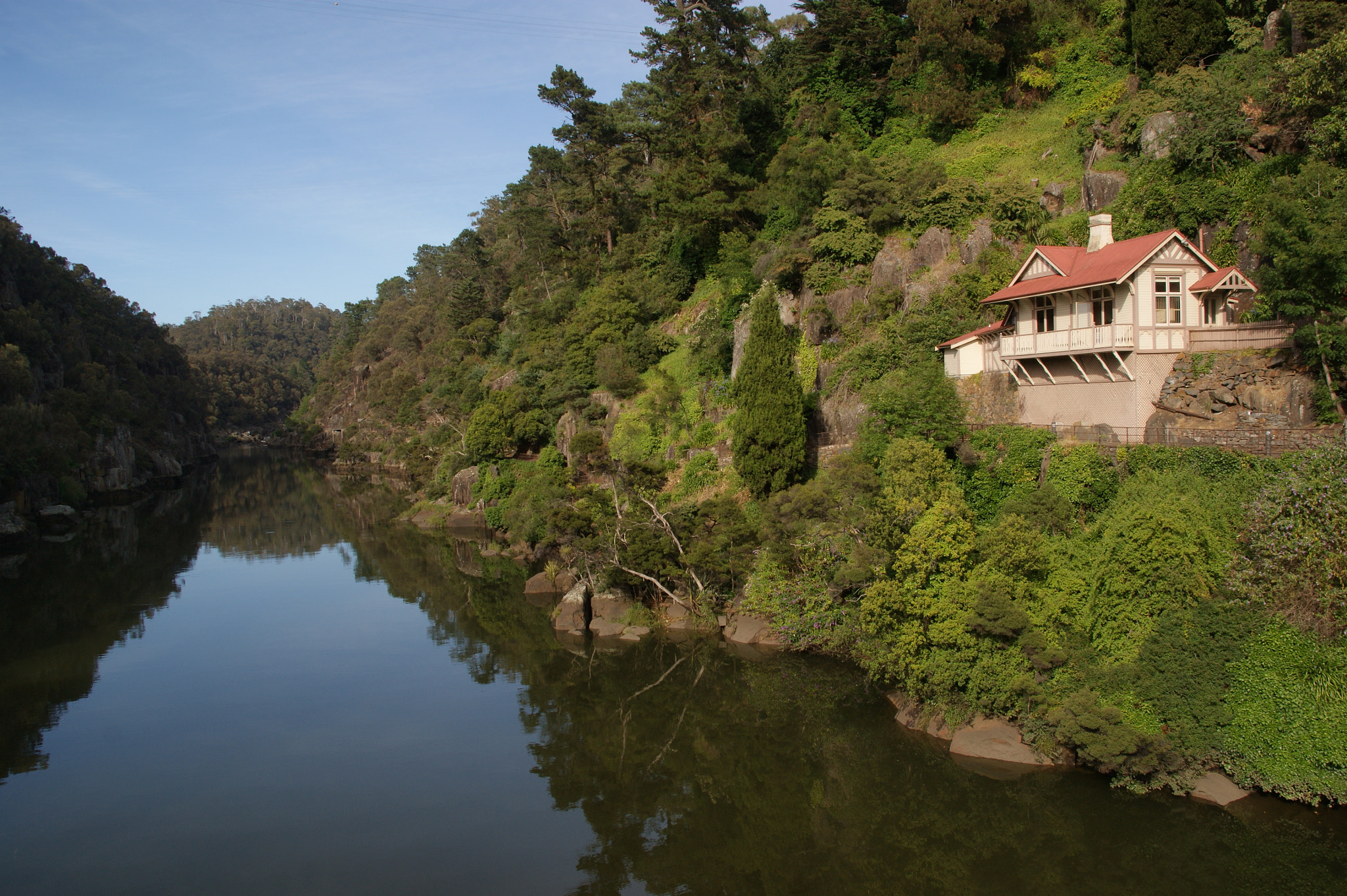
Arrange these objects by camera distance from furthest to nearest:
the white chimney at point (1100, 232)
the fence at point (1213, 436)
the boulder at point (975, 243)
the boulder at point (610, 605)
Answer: the boulder at point (975, 243)
the boulder at point (610, 605)
the white chimney at point (1100, 232)
the fence at point (1213, 436)

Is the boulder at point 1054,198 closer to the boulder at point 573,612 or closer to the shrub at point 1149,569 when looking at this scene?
the shrub at point 1149,569

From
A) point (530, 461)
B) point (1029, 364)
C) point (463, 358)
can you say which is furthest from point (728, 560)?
point (463, 358)

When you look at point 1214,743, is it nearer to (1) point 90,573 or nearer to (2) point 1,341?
(1) point 90,573

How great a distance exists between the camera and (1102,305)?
23.8m

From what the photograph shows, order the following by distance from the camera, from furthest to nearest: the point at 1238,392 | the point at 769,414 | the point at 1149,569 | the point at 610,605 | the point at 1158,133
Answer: the point at 610,605 → the point at 1158,133 → the point at 769,414 → the point at 1238,392 → the point at 1149,569

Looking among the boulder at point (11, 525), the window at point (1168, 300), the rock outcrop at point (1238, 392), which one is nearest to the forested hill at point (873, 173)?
the rock outcrop at point (1238, 392)

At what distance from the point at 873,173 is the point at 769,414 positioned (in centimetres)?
1301

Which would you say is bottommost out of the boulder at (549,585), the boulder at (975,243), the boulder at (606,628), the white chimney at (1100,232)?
the boulder at (606,628)

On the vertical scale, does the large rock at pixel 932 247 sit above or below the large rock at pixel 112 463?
above

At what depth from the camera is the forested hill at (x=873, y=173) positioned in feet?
82.4

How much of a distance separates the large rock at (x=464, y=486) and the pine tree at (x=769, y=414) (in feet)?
89.2

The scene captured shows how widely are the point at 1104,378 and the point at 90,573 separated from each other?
155 feet

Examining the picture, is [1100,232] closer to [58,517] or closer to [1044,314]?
[1044,314]

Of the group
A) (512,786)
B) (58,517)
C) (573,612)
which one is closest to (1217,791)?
(512,786)
